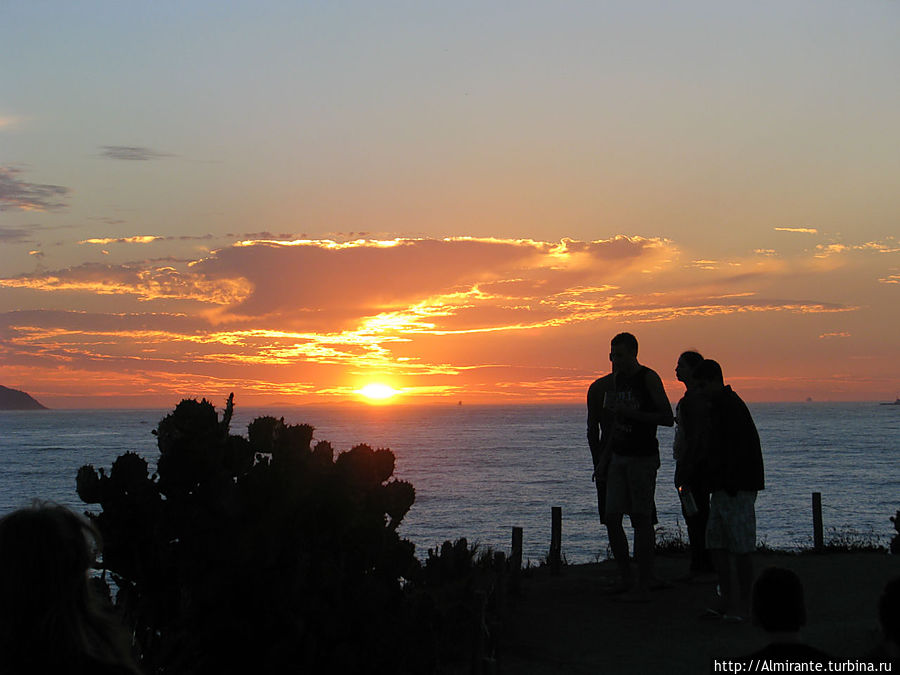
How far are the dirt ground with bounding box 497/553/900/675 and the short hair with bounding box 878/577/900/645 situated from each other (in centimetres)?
365

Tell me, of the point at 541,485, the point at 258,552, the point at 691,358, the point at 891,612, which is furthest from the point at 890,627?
the point at 541,485

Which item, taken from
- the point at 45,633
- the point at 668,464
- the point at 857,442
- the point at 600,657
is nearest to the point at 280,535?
the point at 600,657

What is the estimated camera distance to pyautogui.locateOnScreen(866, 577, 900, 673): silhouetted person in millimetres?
3166

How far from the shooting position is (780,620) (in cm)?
347

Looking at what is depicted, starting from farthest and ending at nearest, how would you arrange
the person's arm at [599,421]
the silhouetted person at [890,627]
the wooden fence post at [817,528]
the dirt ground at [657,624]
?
the wooden fence post at [817,528] < the person's arm at [599,421] < the dirt ground at [657,624] < the silhouetted person at [890,627]

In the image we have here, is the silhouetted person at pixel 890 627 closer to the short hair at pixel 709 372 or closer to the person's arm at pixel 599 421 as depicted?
the short hair at pixel 709 372

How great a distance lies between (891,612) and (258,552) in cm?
473

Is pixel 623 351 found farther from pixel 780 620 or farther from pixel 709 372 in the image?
pixel 780 620

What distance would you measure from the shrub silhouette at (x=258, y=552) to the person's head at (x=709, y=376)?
2.65 metres

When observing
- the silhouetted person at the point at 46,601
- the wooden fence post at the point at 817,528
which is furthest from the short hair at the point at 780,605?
the wooden fence post at the point at 817,528

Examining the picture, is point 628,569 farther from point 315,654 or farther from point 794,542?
point 794,542

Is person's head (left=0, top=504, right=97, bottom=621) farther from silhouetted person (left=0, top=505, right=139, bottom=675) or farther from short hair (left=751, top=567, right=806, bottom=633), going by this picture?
short hair (left=751, top=567, right=806, bottom=633)

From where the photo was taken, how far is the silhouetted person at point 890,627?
3.17 m

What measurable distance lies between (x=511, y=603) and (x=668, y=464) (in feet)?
232
